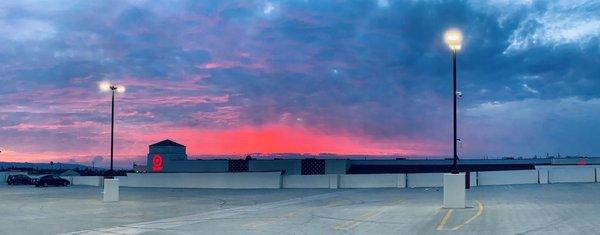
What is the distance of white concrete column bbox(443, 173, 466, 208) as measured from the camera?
89.1 ft

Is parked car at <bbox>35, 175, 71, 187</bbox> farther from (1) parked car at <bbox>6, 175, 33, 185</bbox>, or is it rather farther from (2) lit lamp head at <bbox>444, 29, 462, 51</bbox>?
(2) lit lamp head at <bbox>444, 29, 462, 51</bbox>

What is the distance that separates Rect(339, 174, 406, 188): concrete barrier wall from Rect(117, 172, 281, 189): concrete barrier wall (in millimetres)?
6077

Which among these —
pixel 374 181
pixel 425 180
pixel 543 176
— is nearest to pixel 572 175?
pixel 543 176

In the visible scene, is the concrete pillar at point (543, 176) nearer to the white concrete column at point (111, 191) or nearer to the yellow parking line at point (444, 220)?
the yellow parking line at point (444, 220)

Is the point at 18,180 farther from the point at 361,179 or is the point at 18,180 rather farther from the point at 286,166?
the point at 361,179

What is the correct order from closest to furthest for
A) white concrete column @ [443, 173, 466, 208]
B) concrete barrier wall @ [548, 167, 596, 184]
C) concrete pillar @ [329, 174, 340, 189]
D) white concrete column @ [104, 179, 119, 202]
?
white concrete column @ [443, 173, 466, 208] < white concrete column @ [104, 179, 119, 202] < concrete barrier wall @ [548, 167, 596, 184] < concrete pillar @ [329, 174, 340, 189]

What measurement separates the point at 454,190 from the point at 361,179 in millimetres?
25810

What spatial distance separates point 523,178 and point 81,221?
36.9m

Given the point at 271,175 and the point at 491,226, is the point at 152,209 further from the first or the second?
the point at 271,175

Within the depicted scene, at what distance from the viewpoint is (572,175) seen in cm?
5078

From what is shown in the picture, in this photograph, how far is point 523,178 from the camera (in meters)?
51.0

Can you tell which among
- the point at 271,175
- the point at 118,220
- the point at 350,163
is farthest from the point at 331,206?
the point at 350,163

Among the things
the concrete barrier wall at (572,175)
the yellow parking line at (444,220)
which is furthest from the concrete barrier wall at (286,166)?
the yellow parking line at (444,220)

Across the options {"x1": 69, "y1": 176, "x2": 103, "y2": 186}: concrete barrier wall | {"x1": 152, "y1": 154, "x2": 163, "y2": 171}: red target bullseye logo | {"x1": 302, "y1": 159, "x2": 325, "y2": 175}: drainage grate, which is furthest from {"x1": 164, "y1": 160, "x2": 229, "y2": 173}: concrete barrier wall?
{"x1": 69, "y1": 176, "x2": 103, "y2": 186}: concrete barrier wall
